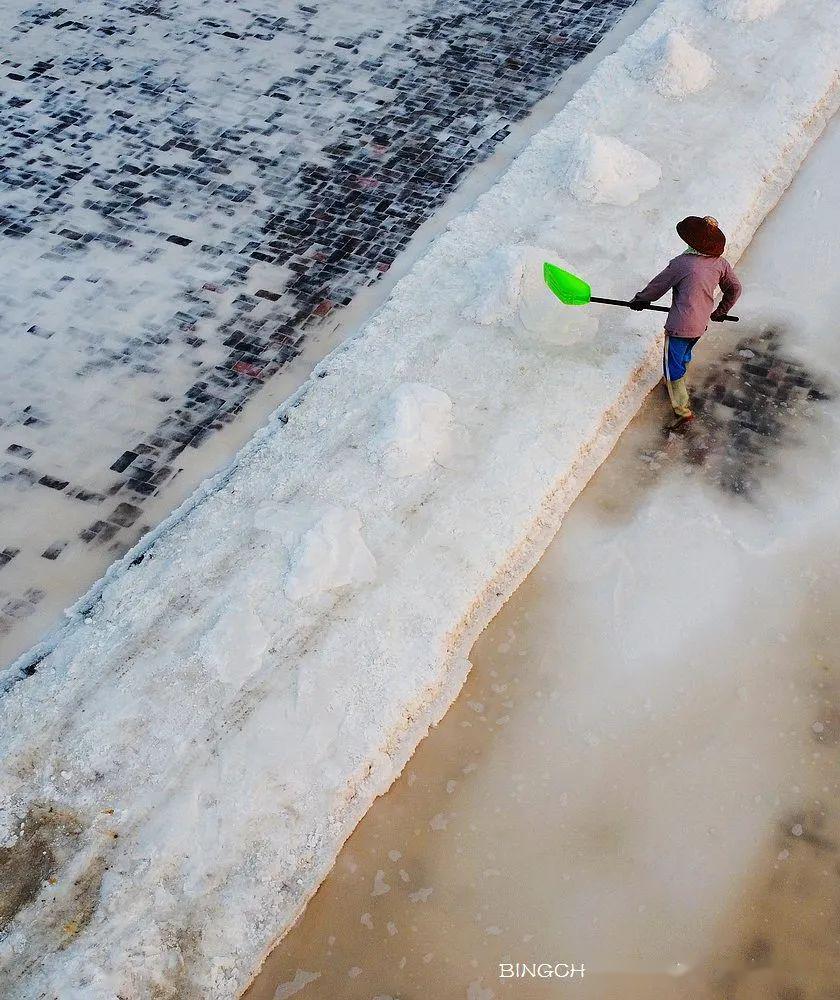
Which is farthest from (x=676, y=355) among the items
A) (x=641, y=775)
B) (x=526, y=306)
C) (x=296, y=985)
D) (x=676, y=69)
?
(x=296, y=985)

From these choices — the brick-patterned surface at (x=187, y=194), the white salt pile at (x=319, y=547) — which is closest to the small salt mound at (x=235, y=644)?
the white salt pile at (x=319, y=547)

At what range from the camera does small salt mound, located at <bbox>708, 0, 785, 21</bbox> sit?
8.73 meters

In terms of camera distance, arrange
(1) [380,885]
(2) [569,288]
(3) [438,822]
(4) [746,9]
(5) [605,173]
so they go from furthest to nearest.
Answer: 1. (4) [746,9]
2. (5) [605,173]
3. (2) [569,288]
4. (3) [438,822]
5. (1) [380,885]

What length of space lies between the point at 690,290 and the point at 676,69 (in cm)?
352

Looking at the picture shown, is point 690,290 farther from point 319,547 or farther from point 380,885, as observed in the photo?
point 380,885

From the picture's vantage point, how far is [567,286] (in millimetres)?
5891

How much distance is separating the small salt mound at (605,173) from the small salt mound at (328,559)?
3.40m

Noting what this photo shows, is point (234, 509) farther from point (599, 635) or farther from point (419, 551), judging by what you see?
point (599, 635)

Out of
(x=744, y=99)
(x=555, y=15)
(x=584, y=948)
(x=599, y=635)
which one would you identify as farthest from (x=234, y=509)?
(x=555, y=15)

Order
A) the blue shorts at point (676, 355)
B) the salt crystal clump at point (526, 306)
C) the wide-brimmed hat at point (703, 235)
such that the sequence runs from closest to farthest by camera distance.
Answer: the wide-brimmed hat at point (703, 235), the blue shorts at point (676, 355), the salt crystal clump at point (526, 306)

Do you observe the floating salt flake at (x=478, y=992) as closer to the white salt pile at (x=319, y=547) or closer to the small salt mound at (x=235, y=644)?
the small salt mound at (x=235, y=644)

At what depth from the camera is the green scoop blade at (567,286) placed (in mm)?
5875

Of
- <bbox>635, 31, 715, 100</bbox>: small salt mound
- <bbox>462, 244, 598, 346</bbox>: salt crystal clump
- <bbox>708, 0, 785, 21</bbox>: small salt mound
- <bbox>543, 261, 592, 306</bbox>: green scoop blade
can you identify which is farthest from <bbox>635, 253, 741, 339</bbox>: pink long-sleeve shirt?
<bbox>708, 0, 785, 21</bbox>: small salt mound

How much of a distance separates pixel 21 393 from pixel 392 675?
10.1ft
